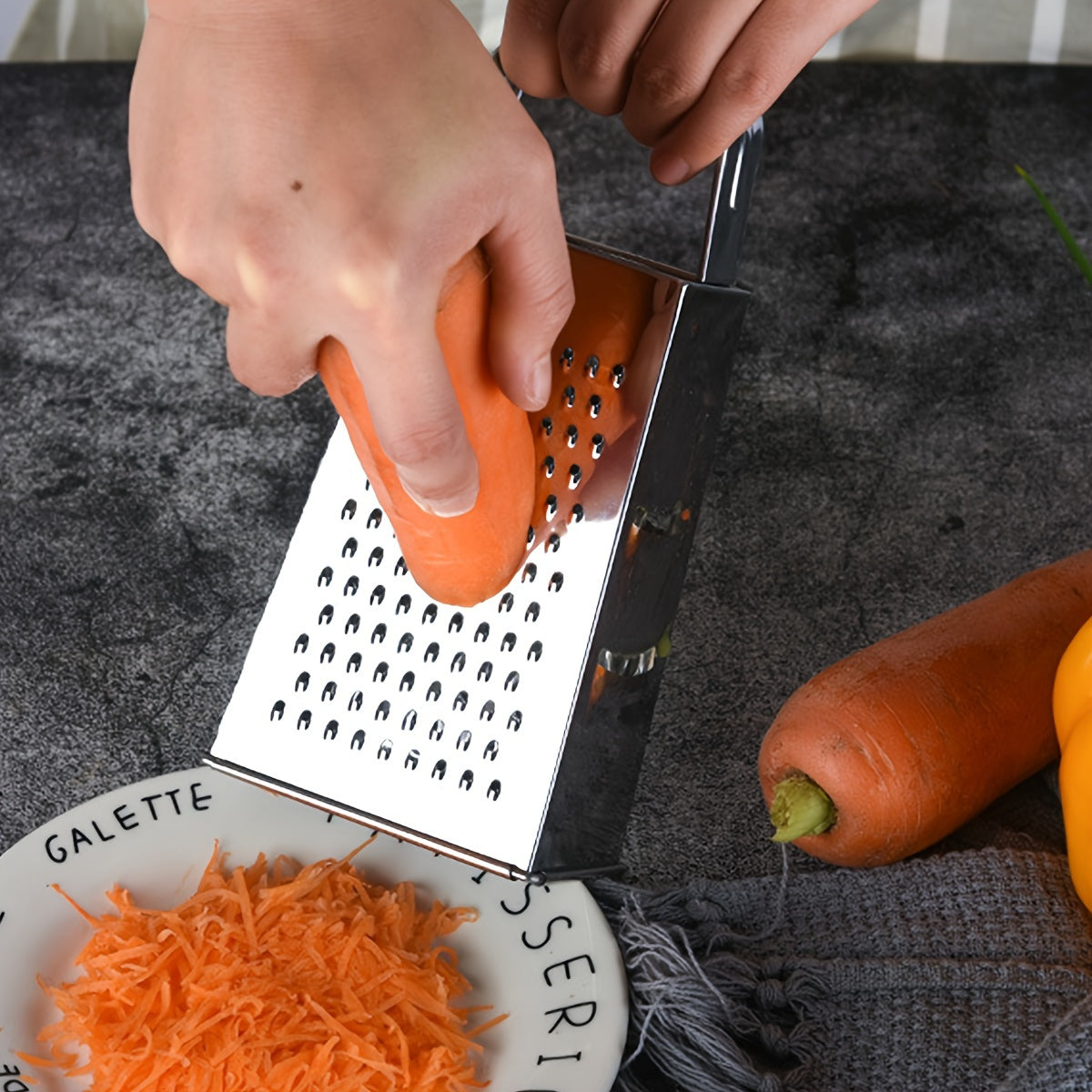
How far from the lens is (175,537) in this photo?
1194 mm

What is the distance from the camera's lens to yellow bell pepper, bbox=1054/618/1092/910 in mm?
833

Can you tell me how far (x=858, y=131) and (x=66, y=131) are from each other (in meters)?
1.04

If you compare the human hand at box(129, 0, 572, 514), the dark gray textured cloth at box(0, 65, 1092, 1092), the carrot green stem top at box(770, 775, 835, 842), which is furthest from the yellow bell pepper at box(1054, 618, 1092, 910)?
the human hand at box(129, 0, 572, 514)

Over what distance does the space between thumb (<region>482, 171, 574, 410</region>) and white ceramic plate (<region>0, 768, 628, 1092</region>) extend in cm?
38

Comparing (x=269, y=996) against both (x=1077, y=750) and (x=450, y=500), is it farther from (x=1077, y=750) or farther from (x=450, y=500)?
(x=1077, y=750)

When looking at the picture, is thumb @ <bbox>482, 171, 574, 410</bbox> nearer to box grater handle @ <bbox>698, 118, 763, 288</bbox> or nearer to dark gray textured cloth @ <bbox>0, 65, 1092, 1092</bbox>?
box grater handle @ <bbox>698, 118, 763, 288</bbox>

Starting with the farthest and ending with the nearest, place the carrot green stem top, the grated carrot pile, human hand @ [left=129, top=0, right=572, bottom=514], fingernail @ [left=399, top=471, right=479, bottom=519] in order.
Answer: the carrot green stem top < the grated carrot pile < fingernail @ [left=399, top=471, right=479, bottom=519] < human hand @ [left=129, top=0, right=572, bottom=514]

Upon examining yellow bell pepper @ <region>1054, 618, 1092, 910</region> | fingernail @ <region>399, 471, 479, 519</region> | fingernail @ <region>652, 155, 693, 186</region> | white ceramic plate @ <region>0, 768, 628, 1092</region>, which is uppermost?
fingernail @ <region>652, 155, 693, 186</region>

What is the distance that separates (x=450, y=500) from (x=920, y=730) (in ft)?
1.56

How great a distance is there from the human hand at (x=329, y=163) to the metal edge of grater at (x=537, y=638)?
1.11 feet

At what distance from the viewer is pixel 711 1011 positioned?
2.69 ft

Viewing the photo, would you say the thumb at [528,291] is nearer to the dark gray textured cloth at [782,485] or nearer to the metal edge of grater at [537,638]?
the metal edge of grater at [537,638]

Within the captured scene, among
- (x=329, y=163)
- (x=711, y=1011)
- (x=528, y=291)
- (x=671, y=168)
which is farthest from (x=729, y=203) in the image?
(x=711, y=1011)

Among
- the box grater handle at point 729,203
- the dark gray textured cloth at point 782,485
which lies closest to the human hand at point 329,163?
the box grater handle at point 729,203
